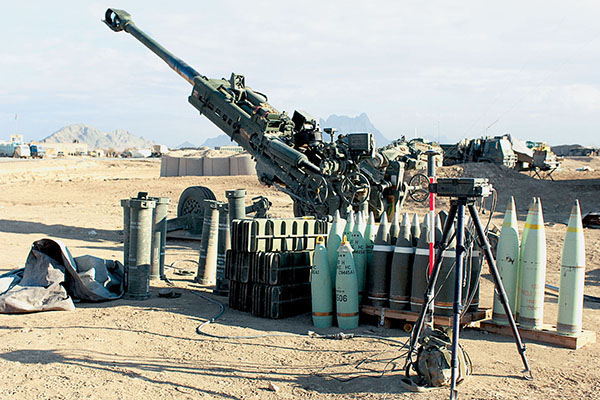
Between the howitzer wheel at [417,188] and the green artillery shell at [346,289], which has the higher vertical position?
the howitzer wheel at [417,188]

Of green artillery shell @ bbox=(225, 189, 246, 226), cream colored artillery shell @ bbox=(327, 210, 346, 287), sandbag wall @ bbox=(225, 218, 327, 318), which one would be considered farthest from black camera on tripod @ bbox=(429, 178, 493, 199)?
green artillery shell @ bbox=(225, 189, 246, 226)

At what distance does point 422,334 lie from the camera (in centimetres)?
477

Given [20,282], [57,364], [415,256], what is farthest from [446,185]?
[20,282]

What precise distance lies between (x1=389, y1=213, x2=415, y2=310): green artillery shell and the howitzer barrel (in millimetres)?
8520

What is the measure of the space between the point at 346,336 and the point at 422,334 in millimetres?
1395

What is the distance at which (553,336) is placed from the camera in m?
5.77

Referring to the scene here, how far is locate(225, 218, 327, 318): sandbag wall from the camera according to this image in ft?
22.3

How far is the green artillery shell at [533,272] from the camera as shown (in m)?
5.85

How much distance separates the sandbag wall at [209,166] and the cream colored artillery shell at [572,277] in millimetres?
25525

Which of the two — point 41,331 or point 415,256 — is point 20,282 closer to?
point 41,331

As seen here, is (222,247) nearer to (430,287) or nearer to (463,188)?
(430,287)

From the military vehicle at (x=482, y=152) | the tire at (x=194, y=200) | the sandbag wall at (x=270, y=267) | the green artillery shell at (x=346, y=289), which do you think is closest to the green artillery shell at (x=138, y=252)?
the sandbag wall at (x=270, y=267)

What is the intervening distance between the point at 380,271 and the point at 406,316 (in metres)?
0.55

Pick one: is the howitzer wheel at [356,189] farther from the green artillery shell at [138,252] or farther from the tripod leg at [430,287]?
the tripod leg at [430,287]
